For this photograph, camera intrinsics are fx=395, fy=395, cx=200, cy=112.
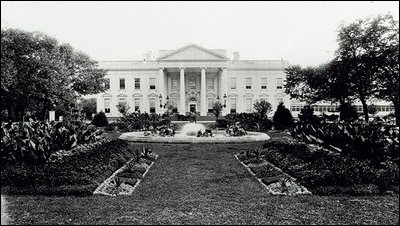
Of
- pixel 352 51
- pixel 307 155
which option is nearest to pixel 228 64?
pixel 352 51

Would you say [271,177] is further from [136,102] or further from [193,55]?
[136,102]

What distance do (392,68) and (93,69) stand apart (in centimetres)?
3218

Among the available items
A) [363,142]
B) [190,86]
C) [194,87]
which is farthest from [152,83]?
[363,142]

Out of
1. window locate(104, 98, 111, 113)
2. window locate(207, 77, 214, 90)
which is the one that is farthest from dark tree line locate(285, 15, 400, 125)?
window locate(104, 98, 111, 113)

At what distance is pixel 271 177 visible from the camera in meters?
9.48

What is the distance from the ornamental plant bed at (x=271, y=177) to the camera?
317 inches

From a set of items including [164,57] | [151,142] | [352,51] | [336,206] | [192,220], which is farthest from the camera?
[164,57]

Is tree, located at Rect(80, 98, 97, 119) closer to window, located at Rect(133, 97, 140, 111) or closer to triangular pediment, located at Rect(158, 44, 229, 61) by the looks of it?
window, located at Rect(133, 97, 140, 111)

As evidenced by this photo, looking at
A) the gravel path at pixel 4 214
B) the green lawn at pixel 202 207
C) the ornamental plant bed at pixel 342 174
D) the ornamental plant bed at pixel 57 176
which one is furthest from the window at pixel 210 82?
the gravel path at pixel 4 214

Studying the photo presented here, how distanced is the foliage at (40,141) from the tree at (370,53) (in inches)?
479

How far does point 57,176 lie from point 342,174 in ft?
19.4

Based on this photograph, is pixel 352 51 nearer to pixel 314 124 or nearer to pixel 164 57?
pixel 314 124

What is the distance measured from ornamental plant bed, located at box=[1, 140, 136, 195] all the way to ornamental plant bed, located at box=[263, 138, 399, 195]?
457 centimetres

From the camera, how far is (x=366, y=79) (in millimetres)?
19938
